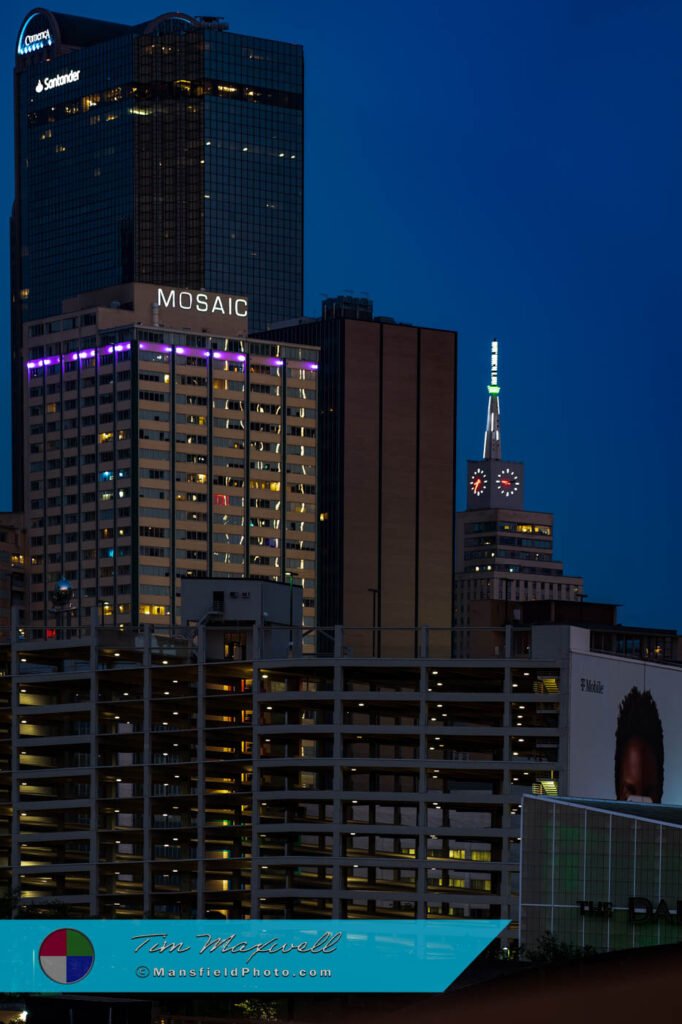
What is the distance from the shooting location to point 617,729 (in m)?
189

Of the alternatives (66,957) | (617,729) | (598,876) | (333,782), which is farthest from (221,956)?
(617,729)

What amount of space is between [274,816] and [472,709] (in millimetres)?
24259

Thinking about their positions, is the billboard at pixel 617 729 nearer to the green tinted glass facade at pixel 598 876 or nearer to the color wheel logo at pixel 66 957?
the green tinted glass facade at pixel 598 876

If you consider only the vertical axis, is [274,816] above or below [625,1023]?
below

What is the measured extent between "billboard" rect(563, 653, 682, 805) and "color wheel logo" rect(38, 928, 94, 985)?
161 m

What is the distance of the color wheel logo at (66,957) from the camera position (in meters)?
19.8

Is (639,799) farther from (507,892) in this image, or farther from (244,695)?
(244,695)

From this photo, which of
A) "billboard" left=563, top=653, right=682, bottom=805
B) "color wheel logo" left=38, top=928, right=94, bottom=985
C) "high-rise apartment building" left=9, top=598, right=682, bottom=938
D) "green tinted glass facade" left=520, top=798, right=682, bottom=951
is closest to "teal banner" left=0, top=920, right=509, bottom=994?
"color wheel logo" left=38, top=928, right=94, bottom=985

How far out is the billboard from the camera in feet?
595

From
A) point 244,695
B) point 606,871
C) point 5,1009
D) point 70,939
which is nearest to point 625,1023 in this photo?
point 70,939

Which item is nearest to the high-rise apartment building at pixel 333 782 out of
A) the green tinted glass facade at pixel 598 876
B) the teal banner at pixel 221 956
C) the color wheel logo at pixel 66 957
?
the teal banner at pixel 221 956

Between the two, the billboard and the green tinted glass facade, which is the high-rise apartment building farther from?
the green tinted glass facade

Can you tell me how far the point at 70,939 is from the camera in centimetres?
2183

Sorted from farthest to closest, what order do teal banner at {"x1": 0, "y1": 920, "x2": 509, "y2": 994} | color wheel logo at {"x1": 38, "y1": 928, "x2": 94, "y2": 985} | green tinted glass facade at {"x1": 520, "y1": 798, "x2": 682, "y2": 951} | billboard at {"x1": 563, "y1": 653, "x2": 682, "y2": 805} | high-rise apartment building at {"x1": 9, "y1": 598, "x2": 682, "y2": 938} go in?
billboard at {"x1": 563, "y1": 653, "x2": 682, "y2": 805} → high-rise apartment building at {"x1": 9, "y1": 598, "x2": 682, "y2": 938} → green tinted glass facade at {"x1": 520, "y1": 798, "x2": 682, "y2": 951} → teal banner at {"x1": 0, "y1": 920, "x2": 509, "y2": 994} → color wheel logo at {"x1": 38, "y1": 928, "x2": 94, "y2": 985}
